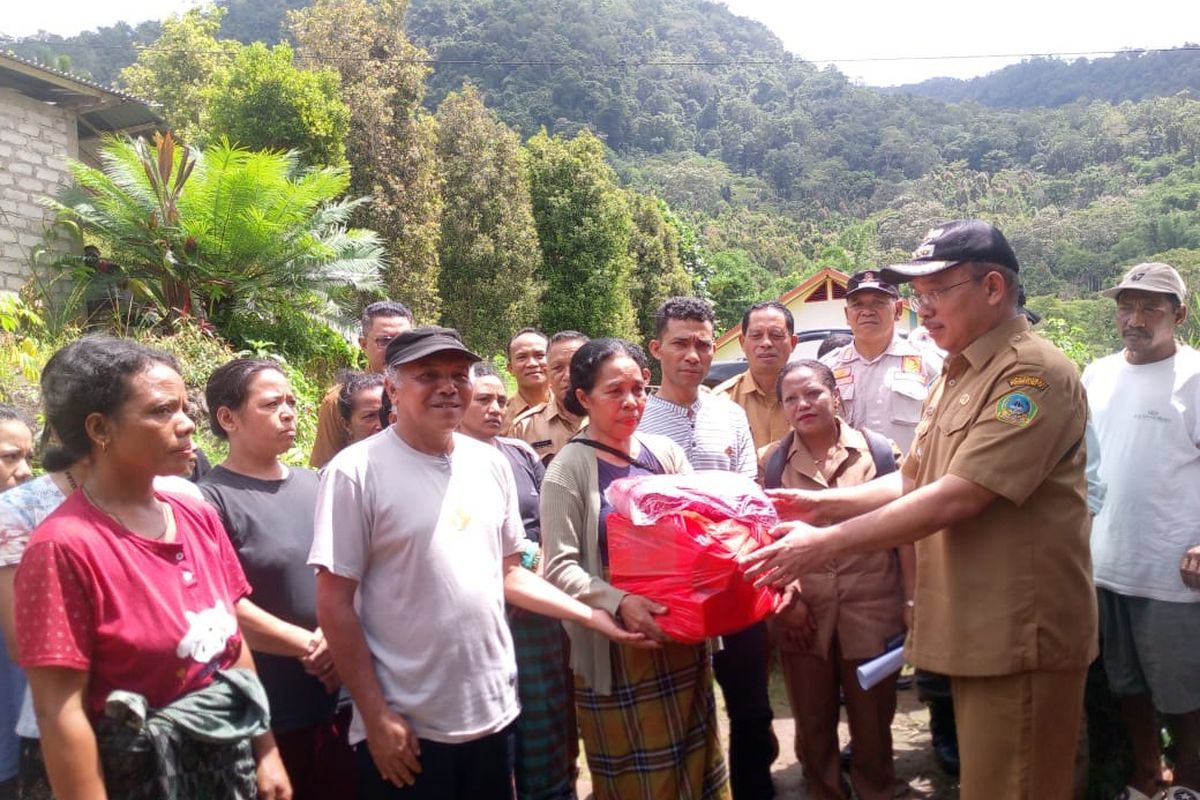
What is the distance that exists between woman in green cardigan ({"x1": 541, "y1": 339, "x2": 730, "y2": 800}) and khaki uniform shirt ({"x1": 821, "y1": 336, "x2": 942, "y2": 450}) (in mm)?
1864

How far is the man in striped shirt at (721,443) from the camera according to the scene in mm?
3506

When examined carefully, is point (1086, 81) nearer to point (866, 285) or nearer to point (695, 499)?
point (866, 285)

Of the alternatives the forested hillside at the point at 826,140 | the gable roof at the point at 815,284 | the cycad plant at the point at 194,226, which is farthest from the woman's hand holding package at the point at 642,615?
the forested hillside at the point at 826,140

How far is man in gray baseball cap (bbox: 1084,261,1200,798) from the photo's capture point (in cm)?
343

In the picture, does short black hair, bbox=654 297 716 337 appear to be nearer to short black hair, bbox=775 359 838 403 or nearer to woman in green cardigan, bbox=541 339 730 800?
short black hair, bbox=775 359 838 403

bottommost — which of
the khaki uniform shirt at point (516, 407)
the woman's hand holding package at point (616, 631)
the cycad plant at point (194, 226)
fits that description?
the woman's hand holding package at point (616, 631)

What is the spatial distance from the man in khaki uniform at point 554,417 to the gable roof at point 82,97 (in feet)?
34.5

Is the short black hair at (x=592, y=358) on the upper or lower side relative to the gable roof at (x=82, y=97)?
lower

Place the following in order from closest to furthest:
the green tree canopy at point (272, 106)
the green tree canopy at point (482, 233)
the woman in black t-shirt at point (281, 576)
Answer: the woman in black t-shirt at point (281, 576), the green tree canopy at point (272, 106), the green tree canopy at point (482, 233)

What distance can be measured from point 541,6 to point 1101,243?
75.4 metres

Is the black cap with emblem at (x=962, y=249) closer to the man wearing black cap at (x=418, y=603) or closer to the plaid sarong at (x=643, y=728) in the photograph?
the man wearing black cap at (x=418, y=603)

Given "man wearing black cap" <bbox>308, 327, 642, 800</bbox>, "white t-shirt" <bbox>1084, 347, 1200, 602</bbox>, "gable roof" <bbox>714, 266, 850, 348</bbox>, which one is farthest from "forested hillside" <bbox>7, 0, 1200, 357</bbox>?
"man wearing black cap" <bbox>308, 327, 642, 800</bbox>

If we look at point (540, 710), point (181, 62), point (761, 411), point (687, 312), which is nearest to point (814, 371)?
point (687, 312)

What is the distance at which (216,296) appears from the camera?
1134 cm
